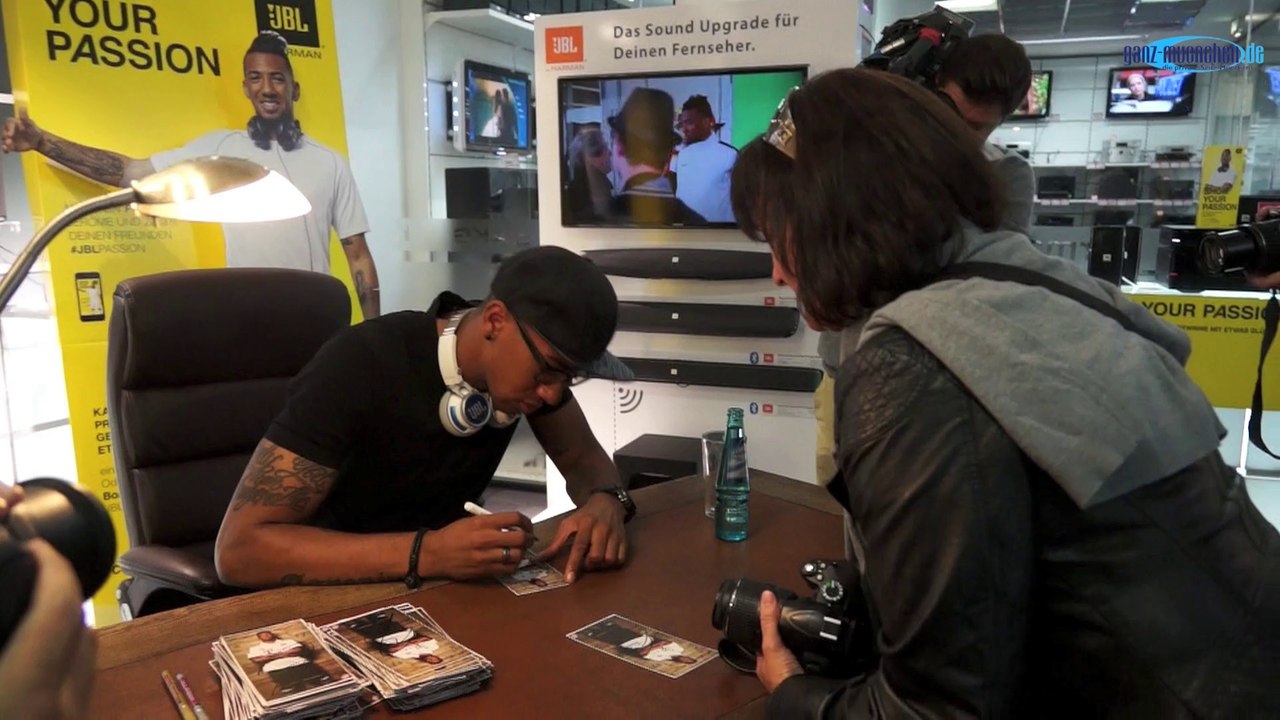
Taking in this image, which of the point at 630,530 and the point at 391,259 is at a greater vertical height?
the point at 391,259

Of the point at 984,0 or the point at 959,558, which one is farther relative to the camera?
the point at 984,0

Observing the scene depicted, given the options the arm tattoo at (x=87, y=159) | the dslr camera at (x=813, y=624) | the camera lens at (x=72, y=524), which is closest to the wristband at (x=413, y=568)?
the dslr camera at (x=813, y=624)

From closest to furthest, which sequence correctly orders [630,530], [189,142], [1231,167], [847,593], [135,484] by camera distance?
[847,593], [630,530], [135,484], [189,142], [1231,167]

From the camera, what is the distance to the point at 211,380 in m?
2.04

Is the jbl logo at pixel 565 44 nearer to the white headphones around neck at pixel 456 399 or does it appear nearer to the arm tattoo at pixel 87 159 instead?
the arm tattoo at pixel 87 159

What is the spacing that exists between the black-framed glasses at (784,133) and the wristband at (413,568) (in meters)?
0.80

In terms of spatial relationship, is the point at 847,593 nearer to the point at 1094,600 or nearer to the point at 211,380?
the point at 1094,600

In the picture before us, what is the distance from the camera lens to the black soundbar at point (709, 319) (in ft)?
10.6

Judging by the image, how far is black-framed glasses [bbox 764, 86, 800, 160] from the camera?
980mm

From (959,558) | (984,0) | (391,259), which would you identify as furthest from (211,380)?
(984,0)

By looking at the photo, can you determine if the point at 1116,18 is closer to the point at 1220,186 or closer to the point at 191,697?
the point at 1220,186

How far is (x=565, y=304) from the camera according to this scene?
5.01ft

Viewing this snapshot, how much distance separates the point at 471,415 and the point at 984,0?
6210 mm

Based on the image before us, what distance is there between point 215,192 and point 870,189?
36.7 inches
